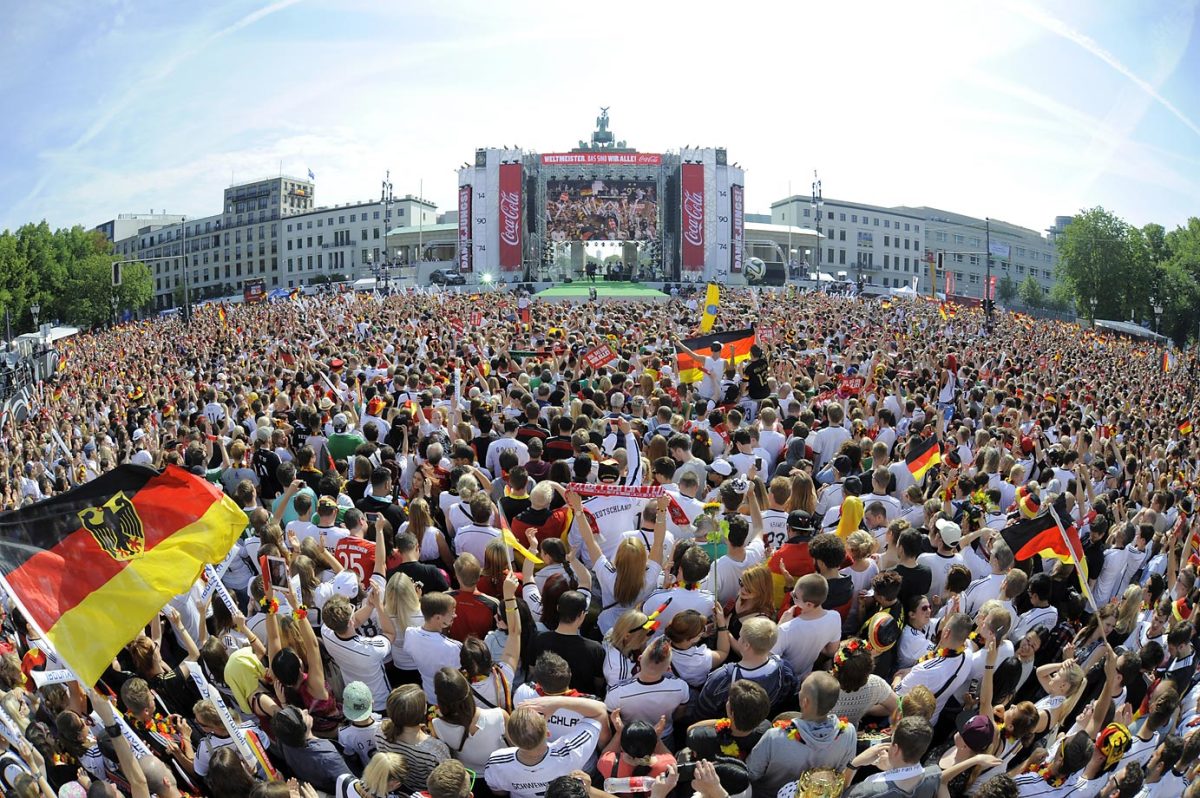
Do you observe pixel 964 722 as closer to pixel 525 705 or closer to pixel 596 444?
pixel 525 705

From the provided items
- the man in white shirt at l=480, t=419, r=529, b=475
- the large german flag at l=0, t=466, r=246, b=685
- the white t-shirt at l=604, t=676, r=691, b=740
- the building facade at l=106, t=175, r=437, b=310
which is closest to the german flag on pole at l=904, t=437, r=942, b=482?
the man in white shirt at l=480, t=419, r=529, b=475

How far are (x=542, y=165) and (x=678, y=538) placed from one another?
221 ft

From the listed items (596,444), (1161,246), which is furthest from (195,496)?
(1161,246)

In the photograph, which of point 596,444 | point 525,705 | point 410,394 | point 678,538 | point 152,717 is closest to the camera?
point 525,705

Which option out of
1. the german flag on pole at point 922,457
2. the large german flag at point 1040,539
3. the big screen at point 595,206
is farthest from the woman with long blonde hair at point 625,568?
the big screen at point 595,206

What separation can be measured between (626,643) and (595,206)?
67.6m

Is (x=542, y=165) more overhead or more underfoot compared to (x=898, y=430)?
more overhead

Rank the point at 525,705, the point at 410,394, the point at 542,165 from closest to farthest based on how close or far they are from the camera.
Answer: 1. the point at 525,705
2. the point at 410,394
3. the point at 542,165

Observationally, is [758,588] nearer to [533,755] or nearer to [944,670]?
[944,670]

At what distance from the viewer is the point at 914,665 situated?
5238mm

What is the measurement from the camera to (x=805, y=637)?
198 inches

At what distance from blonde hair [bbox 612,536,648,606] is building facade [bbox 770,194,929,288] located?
104999 millimetres

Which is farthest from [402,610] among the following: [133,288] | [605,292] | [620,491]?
[133,288]

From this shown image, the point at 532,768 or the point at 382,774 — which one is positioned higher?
the point at 382,774
